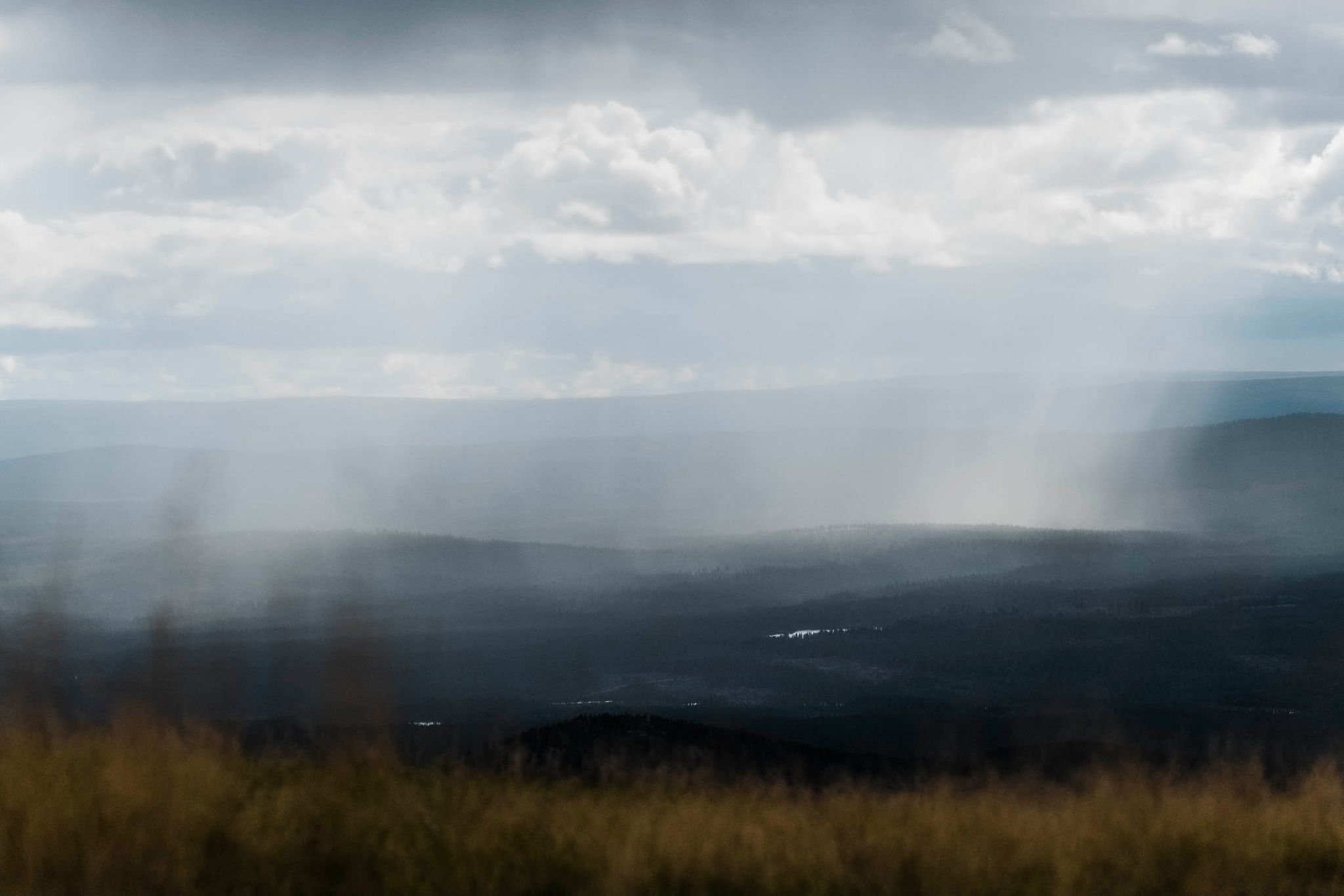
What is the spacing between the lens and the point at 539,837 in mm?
9430

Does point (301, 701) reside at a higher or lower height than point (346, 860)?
lower

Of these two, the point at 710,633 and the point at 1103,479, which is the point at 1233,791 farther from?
the point at 1103,479

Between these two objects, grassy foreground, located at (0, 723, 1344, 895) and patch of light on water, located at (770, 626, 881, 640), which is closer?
grassy foreground, located at (0, 723, 1344, 895)

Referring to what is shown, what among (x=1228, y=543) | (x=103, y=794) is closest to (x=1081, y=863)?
(x=103, y=794)

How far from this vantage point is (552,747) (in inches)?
706

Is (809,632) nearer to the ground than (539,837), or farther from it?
nearer to the ground

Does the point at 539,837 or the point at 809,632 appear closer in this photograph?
the point at 539,837

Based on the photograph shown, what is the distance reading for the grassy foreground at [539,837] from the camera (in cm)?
855

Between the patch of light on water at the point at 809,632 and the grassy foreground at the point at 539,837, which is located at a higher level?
the grassy foreground at the point at 539,837

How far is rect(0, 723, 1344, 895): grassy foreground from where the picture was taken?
8547 millimetres

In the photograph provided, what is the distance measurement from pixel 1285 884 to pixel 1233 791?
13.3ft

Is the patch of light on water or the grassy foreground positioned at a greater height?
the grassy foreground

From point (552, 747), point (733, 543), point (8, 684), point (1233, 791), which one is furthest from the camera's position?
point (733, 543)

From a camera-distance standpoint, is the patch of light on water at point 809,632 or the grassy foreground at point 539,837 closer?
the grassy foreground at point 539,837
